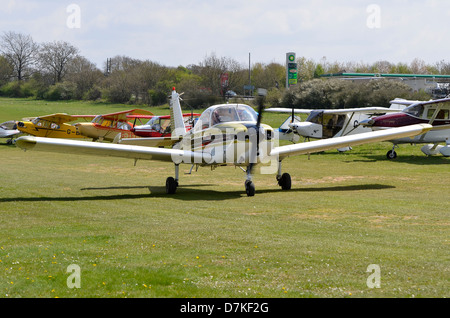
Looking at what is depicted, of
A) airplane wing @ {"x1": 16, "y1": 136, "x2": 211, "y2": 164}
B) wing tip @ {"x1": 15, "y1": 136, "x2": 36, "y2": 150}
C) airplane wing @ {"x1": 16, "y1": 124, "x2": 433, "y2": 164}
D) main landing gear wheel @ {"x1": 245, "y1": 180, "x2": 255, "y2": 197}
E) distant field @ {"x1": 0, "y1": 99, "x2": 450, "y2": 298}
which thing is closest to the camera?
distant field @ {"x1": 0, "y1": 99, "x2": 450, "y2": 298}

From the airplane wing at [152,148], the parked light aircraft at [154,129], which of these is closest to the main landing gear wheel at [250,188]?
the airplane wing at [152,148]

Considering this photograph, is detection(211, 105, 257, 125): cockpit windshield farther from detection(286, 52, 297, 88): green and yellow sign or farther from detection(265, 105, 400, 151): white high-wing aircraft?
detection(286, 52, 297, 88): green and yellow sign

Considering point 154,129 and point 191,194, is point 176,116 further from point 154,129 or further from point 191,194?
point 154,129

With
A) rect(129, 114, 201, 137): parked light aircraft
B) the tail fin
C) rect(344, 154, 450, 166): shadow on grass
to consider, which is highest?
the tail fin

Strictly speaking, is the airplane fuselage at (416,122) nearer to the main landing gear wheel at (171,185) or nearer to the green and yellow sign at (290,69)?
the main landing gear wheel at (171,185)

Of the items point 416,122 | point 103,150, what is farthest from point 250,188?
point 416,122

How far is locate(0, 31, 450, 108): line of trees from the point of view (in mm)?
49219

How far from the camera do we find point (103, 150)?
15.4 m

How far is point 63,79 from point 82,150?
318ft

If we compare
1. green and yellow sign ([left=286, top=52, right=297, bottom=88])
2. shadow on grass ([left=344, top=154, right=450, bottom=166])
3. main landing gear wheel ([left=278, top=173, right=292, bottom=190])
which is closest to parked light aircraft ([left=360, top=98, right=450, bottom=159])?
shadow on grass ([left=344, top=154, right=450, bottom=166])

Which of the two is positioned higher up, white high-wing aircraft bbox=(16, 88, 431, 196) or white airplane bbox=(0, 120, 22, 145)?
white high-wing aircraft bbox=(16, 88, 431, 196)

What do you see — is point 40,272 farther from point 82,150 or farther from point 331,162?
point 331,162

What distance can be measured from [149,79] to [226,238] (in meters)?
66.9

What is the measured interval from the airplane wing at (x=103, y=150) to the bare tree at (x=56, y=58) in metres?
96.3
